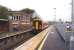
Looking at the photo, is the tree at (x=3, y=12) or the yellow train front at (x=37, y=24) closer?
the yellow train front at (x=37, y=24)

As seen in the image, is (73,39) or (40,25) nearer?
(73,39)

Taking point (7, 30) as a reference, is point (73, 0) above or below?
above

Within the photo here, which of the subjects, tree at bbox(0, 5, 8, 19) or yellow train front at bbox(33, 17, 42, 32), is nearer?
yellow train front at bbox(33, 17, 42, 32)

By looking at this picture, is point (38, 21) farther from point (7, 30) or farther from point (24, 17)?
point (7, 30)

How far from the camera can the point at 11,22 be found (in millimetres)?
34844

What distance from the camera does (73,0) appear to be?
4895 mm

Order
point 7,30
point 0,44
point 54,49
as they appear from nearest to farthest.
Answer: point 54,49 < point 0,44 < point 7,30

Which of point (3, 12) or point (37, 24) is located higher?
point (3, 12)

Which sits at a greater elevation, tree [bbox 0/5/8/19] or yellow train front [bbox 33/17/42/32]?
tree [bbox 0/5/8/19]

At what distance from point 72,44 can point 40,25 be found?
2542 centimetres

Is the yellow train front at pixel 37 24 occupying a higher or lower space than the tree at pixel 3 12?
lower

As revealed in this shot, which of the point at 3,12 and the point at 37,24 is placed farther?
the point at 3,12

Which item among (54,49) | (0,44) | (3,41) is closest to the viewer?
(54,49)

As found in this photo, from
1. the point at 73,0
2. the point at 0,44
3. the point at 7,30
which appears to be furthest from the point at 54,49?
the point at 7,30
